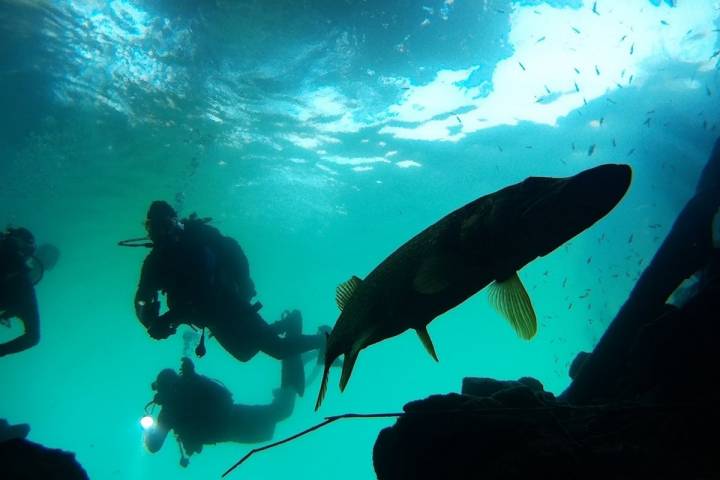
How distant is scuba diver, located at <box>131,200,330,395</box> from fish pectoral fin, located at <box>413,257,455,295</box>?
208 inches

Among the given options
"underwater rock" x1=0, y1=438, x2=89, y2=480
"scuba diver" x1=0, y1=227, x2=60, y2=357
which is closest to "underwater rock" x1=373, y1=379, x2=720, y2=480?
"underwater rock" x1=0, y1=438, x2=89, y2=480

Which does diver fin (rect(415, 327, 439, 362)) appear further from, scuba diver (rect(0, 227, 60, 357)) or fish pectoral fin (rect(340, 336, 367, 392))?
scuba diver (rect(0, 227, 60, 357))

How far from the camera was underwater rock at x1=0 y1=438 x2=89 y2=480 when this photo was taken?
2541 millimetres

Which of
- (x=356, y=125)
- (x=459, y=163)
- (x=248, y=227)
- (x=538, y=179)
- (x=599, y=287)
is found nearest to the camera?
(x=538, y=179)

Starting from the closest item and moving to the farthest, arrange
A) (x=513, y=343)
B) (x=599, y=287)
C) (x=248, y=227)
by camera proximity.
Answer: (x=248, y=227) < (x=599, y=287) < (x=513, y=343)

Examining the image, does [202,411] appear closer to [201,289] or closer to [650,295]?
[201,289]

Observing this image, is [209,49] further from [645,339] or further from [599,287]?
[599,287]

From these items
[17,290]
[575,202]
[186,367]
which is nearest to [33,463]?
[575,202]

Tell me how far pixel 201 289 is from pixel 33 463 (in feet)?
12.9

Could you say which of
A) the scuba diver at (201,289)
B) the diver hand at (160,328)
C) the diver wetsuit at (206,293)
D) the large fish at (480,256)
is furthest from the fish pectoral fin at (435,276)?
the diver hand at (160,328)

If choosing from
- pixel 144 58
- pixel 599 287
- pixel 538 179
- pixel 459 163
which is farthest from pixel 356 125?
pixel 599 287

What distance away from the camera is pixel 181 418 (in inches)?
349

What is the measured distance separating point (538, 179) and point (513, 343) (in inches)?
3016

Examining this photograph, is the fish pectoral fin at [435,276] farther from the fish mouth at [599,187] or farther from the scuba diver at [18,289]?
the scuba diver at [18,289]
